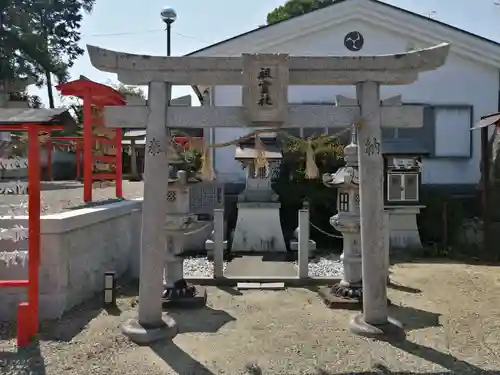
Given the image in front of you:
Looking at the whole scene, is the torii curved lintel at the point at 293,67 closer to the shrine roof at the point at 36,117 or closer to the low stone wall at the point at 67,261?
the shrine roof at the point at 36,117

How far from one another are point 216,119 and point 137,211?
4881 mm

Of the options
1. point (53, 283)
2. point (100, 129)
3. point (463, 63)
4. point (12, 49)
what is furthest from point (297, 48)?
point (12, 49)

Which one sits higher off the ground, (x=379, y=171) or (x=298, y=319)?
(x=379, y=171)

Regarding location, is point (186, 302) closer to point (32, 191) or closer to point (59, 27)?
point (32, 191)

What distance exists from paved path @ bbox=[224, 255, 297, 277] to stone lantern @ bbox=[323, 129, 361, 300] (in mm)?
Answer: 2139

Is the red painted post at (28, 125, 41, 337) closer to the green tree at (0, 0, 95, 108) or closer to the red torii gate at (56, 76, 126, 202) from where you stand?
the red torii gate at (56, 76, 126, 202)

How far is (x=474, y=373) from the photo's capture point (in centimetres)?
482

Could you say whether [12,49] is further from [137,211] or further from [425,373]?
[425,373]

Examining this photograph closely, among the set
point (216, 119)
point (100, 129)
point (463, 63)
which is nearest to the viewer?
point (216, 119)

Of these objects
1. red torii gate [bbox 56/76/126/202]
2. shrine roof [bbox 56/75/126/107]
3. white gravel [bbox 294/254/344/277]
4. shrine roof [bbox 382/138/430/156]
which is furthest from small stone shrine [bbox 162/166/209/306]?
shrine roof [bbox 382/138/430/156]

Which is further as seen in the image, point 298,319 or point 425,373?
point 298,319

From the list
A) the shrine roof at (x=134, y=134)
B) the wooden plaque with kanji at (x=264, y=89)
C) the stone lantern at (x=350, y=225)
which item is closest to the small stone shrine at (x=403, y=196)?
the stone lantern at (x=350, y=225)

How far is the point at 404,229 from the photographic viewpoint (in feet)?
42.2

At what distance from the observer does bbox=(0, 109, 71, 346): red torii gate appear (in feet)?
17.6
